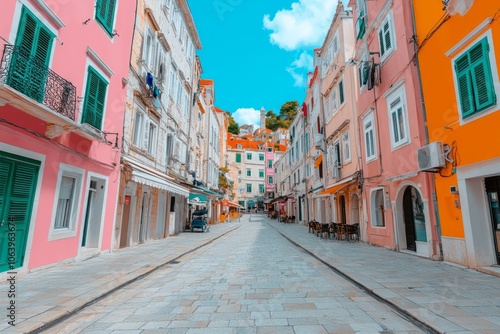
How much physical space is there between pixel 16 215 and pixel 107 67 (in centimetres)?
549

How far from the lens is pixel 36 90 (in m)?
5.62

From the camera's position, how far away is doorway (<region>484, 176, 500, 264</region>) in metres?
6.42

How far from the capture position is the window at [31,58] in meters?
5.16

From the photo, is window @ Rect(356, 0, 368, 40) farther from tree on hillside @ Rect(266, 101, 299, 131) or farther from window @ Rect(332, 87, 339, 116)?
tree on hillside @ Rect(266, 101, 299, 131)

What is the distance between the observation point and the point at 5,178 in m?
5.55

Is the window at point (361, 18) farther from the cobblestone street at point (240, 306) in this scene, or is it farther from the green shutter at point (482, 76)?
the cobblestone street at point (240, 306)

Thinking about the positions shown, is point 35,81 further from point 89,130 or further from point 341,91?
point 341,91

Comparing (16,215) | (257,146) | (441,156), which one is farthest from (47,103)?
(257,146)

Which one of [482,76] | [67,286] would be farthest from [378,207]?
[67,286]

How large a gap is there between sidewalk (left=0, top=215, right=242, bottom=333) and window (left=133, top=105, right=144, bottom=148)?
4970mm

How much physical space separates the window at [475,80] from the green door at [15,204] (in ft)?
34.9

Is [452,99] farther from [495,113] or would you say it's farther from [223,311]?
[223,311]

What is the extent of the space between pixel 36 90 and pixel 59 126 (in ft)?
3.33

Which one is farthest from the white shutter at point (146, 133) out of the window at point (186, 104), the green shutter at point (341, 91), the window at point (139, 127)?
the green shutter at point (341, 91)
